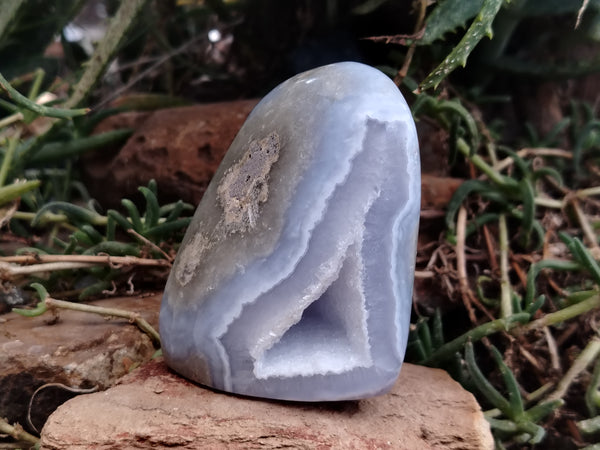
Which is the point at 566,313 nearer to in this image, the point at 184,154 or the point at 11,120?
the point at 184,154

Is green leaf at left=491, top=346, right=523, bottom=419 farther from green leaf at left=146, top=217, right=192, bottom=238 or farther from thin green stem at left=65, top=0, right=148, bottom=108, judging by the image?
thin green stem at left=65, top=0, right=148, bottom=108

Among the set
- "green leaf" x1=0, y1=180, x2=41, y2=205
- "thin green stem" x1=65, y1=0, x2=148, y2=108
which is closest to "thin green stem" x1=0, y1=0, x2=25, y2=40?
"thin green stem" x1=65, y1=0, x2=148, y2=108

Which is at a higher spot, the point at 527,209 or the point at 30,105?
the point at 30,105

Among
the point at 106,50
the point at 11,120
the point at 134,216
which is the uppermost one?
the point at 106,50

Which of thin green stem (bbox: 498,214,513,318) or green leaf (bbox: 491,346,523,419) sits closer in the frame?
green leaf (bbox: 491,346,523,419)

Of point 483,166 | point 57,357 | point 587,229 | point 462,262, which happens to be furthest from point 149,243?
point 587,229

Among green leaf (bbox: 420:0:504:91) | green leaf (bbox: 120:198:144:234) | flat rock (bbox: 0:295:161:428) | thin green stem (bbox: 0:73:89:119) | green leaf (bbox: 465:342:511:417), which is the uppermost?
green leaf (bbox: 420:0:504:91)

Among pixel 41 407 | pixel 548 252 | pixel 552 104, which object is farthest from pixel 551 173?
pixel 41 407
